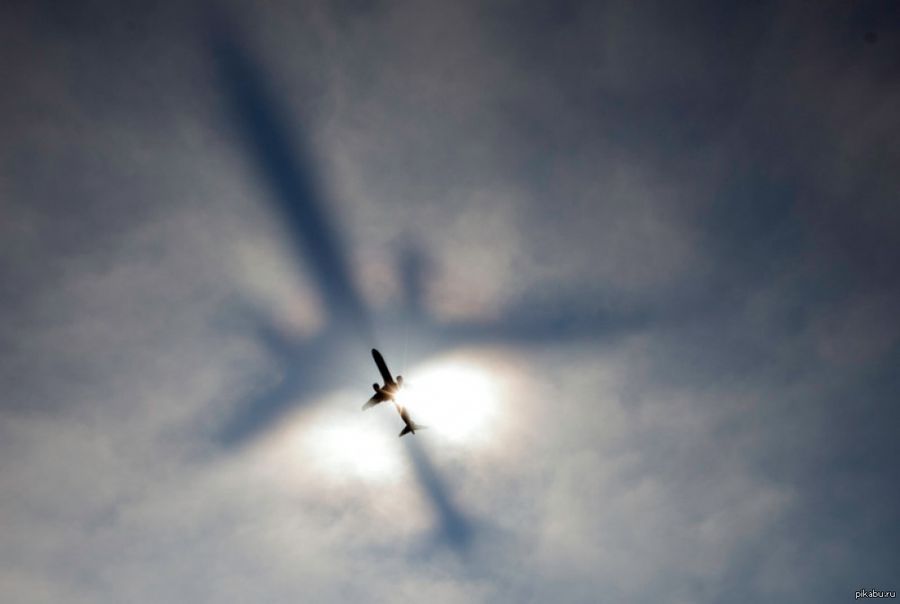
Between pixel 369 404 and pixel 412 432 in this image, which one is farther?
pixel 412 432

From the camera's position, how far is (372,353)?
125 m

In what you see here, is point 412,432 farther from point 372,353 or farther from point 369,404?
point 372,353

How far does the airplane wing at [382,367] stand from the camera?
410ft

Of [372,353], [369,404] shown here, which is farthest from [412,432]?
[372,353]

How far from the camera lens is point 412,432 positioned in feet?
462

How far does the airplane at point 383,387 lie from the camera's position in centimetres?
12556

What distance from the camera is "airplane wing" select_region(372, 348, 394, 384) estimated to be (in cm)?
12488

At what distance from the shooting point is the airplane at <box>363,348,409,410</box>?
126m

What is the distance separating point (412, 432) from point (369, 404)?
Result: 64.0 ft

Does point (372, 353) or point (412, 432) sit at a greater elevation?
point (372, 353)

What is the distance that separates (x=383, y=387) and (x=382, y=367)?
6.94 m

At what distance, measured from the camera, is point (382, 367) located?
12669cm

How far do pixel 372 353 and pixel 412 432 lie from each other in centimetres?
3080

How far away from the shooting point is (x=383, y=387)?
130375 mm
